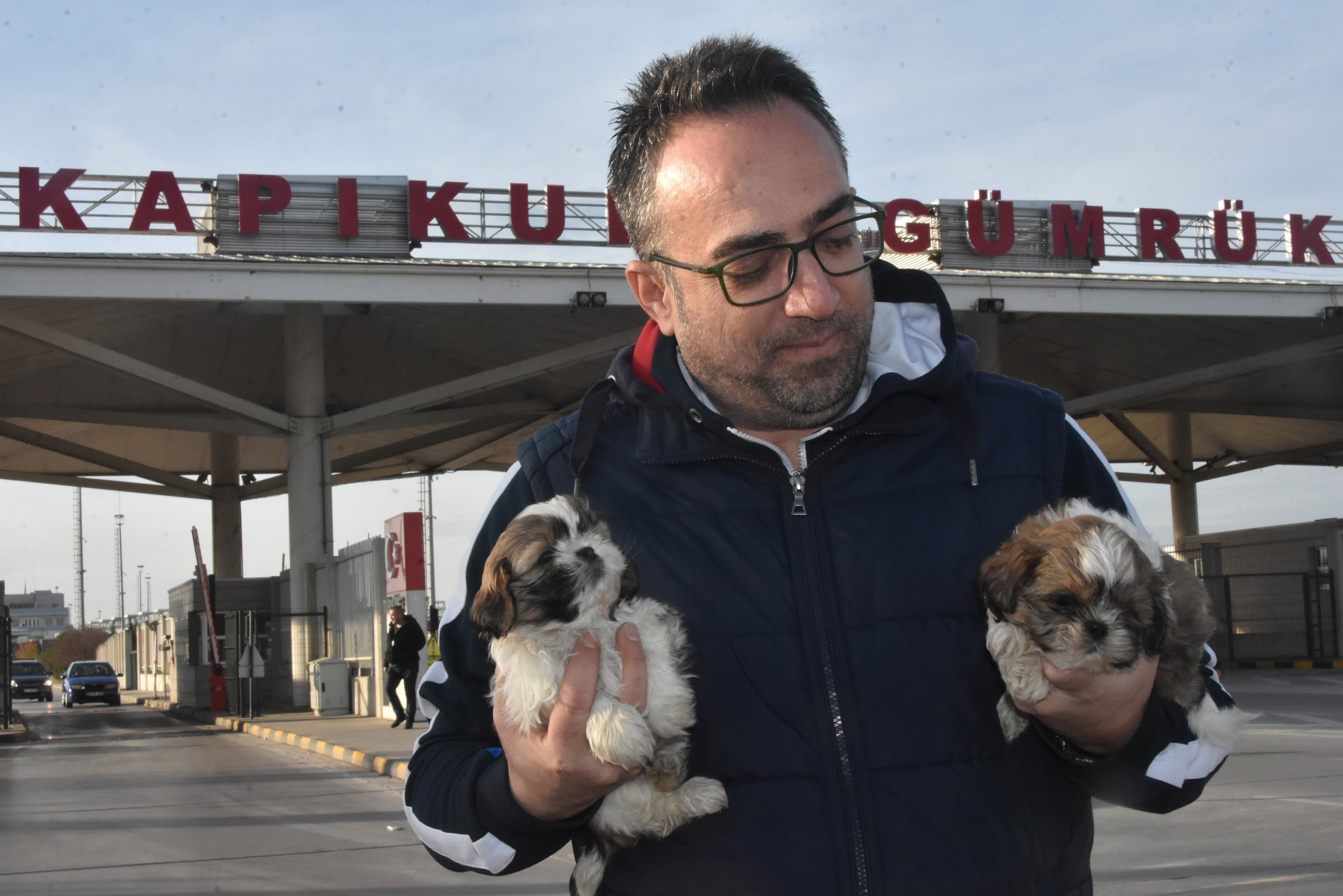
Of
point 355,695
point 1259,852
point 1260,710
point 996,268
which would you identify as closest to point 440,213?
point 355,695

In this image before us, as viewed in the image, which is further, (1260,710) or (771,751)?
(1260,710)

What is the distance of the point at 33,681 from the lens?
52.8 metres

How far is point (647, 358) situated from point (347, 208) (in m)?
23.1

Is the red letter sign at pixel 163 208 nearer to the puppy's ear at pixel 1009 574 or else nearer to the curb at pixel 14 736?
the curb at pixel 14 736

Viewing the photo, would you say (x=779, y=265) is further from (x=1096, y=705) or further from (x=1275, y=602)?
(x=1275, y=602)

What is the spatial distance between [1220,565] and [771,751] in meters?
33.3

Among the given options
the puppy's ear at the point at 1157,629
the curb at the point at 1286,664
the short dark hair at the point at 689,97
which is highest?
the short dark hair at the point at 689,97

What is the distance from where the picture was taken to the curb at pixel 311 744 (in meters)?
15.3

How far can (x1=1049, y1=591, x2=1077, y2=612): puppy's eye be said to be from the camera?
249 centimetres

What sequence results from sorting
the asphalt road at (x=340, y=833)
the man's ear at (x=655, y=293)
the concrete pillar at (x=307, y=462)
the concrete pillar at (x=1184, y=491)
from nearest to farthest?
the man's ear at (x=655, y=293)
the asphalt road at (x=340, y=833)
the concrete pillar at (x=307, y=462)
the concrete pillar at (x=1184, y=491)

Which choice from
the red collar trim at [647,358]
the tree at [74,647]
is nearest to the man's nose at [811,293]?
the red collar trim at [647,358]

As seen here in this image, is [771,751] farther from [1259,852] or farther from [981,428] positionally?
[1259,852]

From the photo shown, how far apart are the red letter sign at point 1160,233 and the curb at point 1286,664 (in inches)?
354

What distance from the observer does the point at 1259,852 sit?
828 cm
